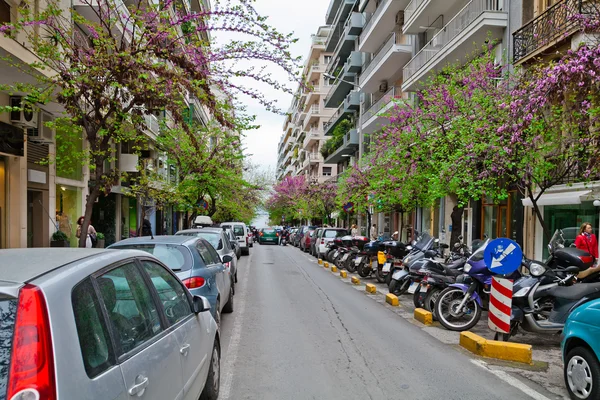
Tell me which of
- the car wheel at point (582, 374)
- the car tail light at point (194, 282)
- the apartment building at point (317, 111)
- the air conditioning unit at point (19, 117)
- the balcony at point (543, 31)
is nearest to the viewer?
the car wheel at point (582, 374)

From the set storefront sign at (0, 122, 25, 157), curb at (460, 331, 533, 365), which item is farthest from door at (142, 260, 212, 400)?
storefront sign at (0, 122, 25, 157)

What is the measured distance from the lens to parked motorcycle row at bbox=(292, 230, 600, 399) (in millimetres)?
4984

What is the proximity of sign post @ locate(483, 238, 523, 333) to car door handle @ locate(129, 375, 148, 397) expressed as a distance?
5.94 m

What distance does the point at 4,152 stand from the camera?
12539 millimetres

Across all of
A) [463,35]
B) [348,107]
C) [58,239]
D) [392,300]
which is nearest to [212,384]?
[392,300]

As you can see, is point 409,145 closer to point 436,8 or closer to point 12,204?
point 436,8

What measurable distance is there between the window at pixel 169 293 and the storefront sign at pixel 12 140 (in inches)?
409

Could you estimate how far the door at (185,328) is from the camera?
3.69 meters

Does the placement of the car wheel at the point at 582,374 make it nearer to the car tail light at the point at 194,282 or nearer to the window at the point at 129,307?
the window at the point at 129,307

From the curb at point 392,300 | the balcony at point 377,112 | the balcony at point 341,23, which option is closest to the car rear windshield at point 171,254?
the curb at point 392,300

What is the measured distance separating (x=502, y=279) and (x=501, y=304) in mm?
363

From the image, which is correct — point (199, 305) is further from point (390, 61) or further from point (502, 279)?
point (390, 61)

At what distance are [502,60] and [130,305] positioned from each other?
1791 cm

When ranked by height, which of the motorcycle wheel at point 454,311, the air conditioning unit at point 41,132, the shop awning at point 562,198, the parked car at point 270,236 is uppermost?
the air conditioning unit at point 41,132
